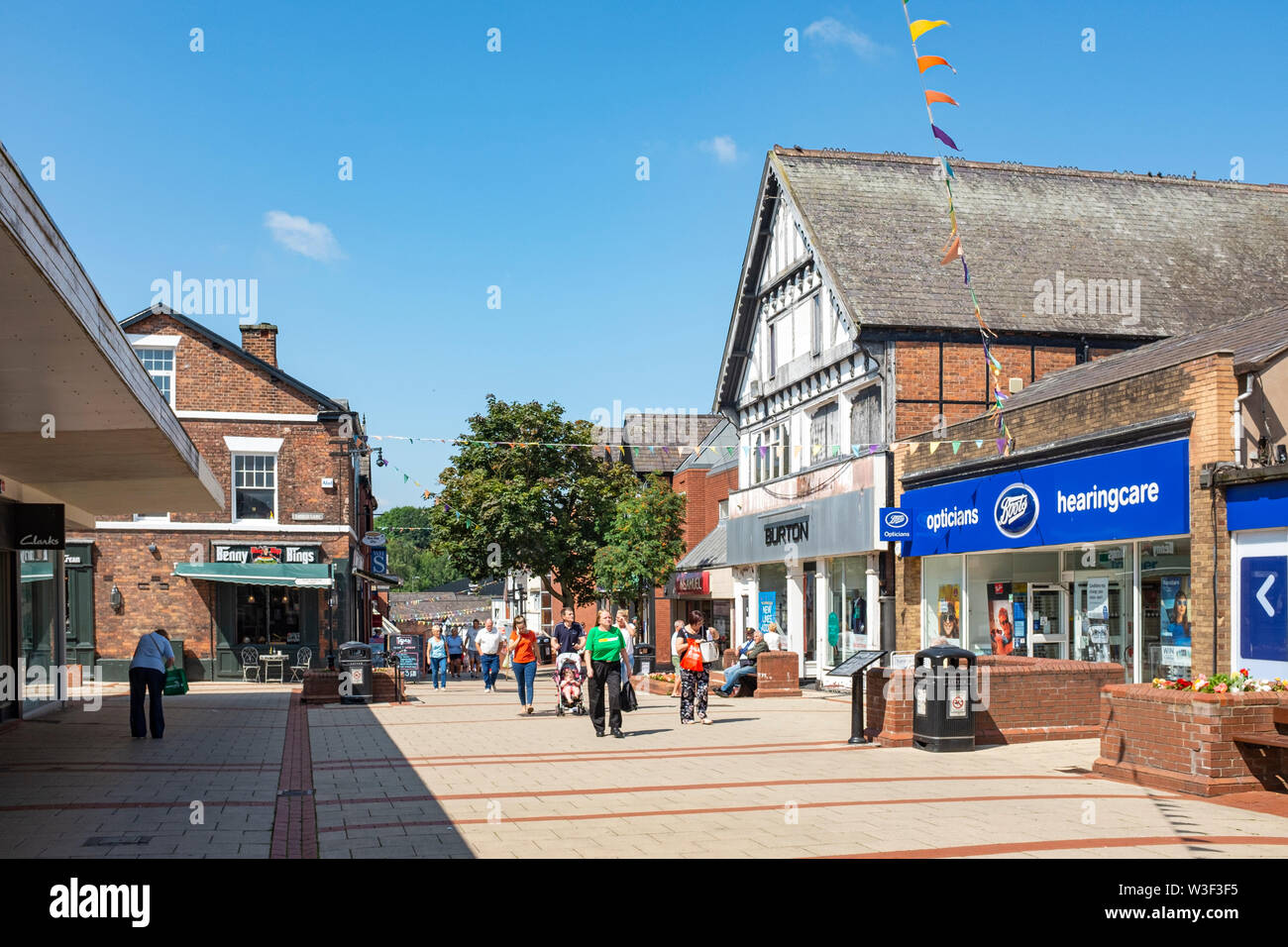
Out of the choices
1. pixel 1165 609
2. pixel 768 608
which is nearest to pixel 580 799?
pixel 1165 609

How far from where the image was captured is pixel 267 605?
32375 millimetres

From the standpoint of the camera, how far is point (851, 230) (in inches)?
1041

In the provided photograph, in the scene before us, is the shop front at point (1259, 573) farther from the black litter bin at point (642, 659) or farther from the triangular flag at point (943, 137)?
the black litter bin at point (642, 659)

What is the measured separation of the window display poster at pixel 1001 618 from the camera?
21.0 metres

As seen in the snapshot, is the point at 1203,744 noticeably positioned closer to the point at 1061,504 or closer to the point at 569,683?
the point at 1061,504

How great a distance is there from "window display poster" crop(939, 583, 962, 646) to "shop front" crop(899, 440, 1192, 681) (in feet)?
0.11

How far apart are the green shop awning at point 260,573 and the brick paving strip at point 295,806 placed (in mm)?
14383

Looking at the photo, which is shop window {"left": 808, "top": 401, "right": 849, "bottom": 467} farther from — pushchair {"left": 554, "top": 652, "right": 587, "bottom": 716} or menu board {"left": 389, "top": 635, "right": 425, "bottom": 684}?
menu board {"left": 389, "top": 635, "right": 425, "bottom": 684}

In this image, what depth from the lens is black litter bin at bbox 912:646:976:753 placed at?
44.9ft

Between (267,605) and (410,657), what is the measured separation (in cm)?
394

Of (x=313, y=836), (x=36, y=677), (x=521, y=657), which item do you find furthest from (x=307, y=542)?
(x=313, y=836)

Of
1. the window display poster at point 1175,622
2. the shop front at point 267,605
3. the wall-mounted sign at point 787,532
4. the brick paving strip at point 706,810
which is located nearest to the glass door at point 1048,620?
the window display poster at point 1175,622

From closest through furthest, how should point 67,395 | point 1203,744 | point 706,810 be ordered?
point 706,810, point 1203,744, point 67,395
